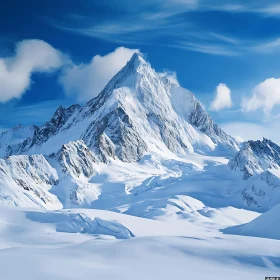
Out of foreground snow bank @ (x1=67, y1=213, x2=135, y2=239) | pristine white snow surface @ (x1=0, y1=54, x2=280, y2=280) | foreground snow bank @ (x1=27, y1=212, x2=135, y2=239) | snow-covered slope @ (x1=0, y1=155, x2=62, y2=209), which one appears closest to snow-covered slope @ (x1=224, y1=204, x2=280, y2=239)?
pristine white snow surface @ (x1=0, y1=54, x2=280, y2=280)

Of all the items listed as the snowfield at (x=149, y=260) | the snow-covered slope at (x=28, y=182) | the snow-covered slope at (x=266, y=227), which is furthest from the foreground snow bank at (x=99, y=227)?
the snow-covered slope at (x=28, y=182)

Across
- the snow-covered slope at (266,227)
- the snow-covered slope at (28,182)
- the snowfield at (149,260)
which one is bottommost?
the snowfield at (149,260)

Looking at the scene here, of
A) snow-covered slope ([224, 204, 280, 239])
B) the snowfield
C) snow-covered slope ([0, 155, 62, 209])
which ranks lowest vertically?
the snowfield

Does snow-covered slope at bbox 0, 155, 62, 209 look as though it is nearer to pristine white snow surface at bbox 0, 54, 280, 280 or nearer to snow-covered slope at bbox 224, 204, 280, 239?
pristine white snow surface at bbox 0, 54, 280, 280

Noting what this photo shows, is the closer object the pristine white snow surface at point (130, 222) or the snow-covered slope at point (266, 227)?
the pristine white snow surface at point (130, 222)

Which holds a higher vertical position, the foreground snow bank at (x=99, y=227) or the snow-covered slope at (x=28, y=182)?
the snow-covered slope at (x=28, y=182)

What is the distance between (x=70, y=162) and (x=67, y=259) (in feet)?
478

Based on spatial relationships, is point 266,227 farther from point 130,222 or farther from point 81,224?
point 81,224

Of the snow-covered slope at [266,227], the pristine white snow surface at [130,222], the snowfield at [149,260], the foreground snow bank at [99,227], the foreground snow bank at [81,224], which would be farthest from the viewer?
the snow-covered slope at [266,227]

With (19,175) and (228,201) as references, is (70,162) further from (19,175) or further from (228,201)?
(228,201)

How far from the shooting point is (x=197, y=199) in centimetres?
15875

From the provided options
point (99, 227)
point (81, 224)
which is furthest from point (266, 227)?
point (81, 224)

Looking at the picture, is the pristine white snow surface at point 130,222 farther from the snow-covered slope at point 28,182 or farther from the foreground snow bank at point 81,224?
the snow-covered slope at point 28,182

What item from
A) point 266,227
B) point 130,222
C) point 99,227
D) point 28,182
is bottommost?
point 266,227
